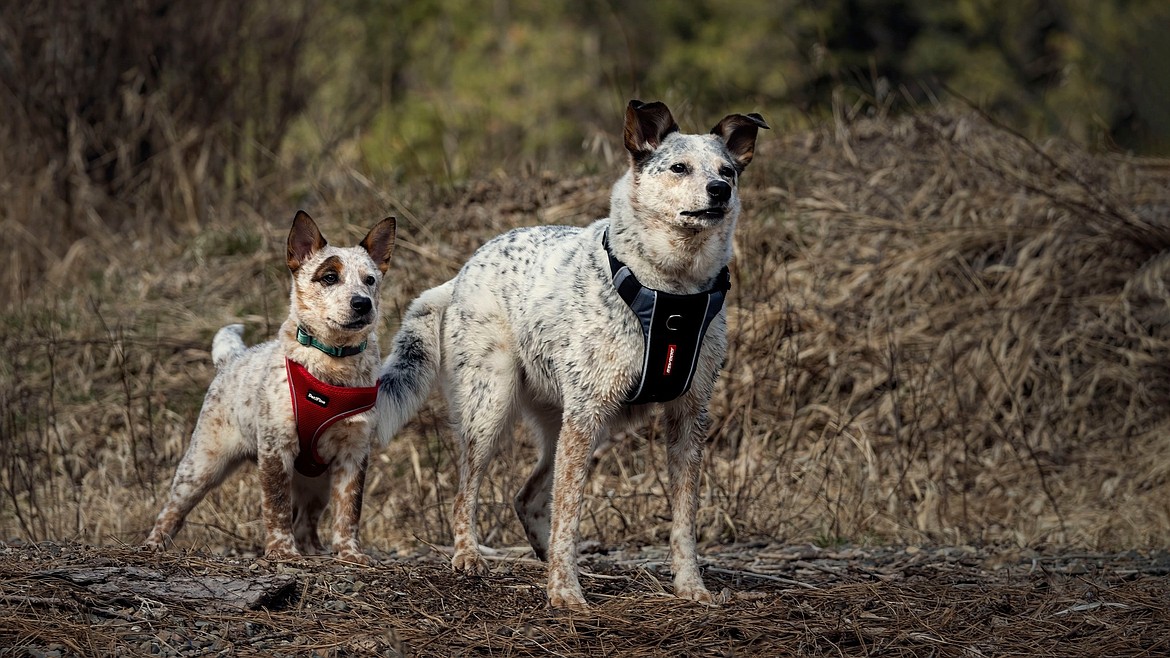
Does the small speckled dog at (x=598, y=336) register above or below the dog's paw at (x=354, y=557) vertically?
above

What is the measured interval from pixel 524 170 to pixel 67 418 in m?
3.85

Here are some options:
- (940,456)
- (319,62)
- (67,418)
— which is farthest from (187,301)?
(940,456)

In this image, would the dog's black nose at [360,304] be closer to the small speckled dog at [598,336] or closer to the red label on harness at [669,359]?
the small speckled dog at [598,336]

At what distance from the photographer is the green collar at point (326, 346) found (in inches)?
200

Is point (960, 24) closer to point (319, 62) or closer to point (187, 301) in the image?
point (319, 62)

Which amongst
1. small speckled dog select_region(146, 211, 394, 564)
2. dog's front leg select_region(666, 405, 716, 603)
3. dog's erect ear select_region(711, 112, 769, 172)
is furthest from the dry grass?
dog's erect ear select_region(711, 112, 769, 172)

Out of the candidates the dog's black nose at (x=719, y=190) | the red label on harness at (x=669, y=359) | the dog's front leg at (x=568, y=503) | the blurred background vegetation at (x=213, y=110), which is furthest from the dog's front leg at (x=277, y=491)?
the blurred background vegetation at (x=213, y=110)

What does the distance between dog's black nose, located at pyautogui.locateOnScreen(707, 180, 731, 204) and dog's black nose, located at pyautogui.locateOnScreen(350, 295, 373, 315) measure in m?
1.39

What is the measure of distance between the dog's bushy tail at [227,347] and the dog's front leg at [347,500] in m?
0.90

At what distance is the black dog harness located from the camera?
4574 millimetres

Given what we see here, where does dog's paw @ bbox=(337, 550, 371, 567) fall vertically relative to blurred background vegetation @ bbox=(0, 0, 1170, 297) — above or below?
below

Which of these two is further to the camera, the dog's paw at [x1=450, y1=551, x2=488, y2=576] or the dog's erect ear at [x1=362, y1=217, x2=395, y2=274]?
the dog's erect ear at [x1=362, y1=217, x2=395, y2=274]

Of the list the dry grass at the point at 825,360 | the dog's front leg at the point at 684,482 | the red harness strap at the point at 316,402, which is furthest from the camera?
the dry grass at the point at 825,360

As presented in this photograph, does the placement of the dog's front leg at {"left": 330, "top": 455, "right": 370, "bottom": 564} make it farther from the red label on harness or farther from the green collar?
the red label on harness
